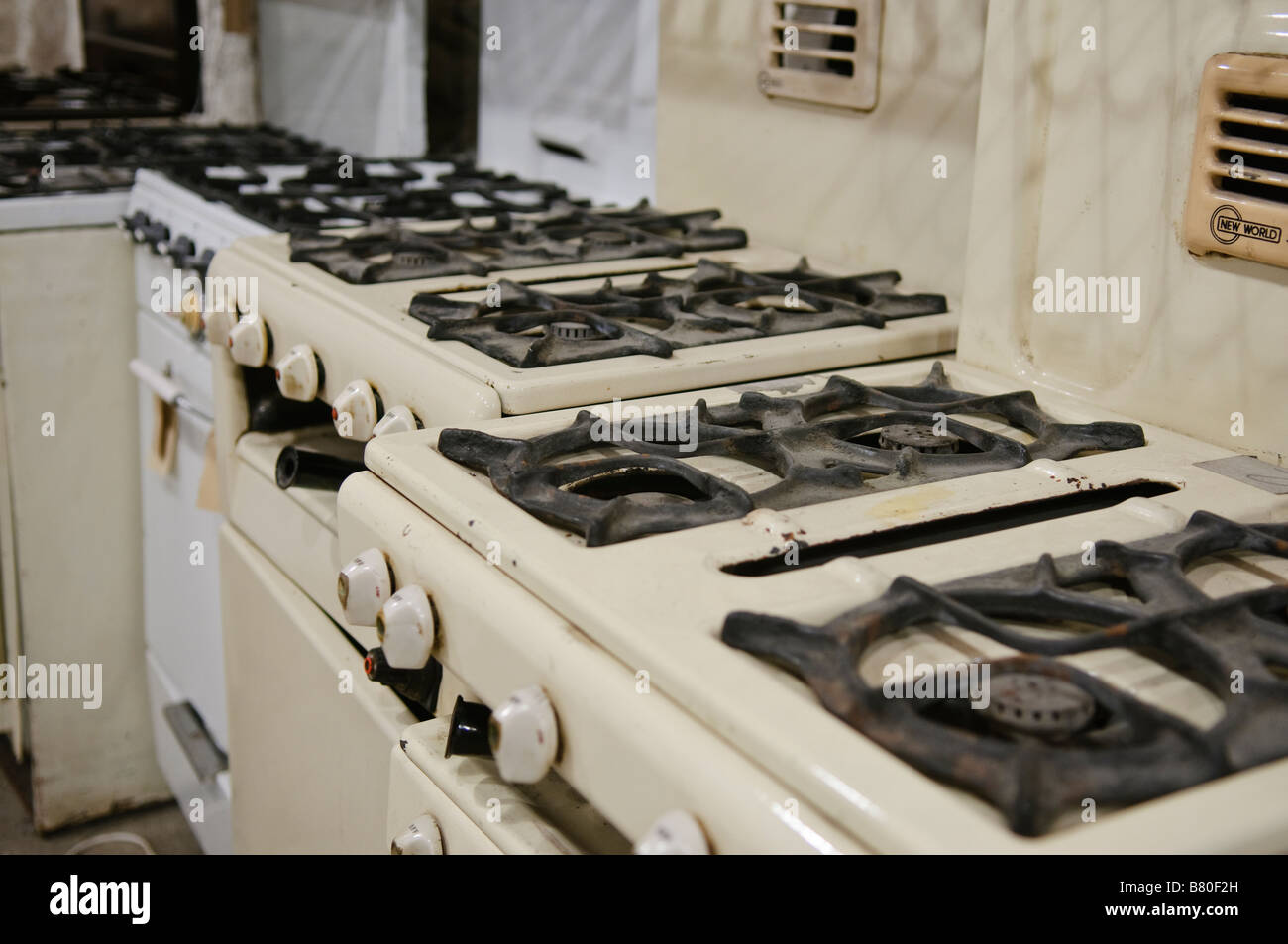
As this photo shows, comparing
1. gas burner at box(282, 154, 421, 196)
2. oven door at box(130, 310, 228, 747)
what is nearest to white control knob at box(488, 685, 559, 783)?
oven door at box(130, 310, 228, 747)

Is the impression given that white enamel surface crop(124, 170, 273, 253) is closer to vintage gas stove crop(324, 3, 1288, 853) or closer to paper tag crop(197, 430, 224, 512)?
paper tag crop(197, 430, 224, 512)

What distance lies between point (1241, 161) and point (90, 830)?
2.55 metres

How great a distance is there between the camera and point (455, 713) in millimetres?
→ 958

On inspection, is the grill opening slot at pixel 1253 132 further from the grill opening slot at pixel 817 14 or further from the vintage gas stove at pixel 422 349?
the grill opening slot at pixel 817 14

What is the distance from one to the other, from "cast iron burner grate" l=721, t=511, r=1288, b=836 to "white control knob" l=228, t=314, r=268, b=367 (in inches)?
39.3

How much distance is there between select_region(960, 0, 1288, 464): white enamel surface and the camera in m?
1.09

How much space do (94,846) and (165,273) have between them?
124cm

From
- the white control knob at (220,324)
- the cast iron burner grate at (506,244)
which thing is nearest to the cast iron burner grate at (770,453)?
the cast iron burner grate at (506,244)

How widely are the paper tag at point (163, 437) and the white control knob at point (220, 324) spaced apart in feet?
2.03

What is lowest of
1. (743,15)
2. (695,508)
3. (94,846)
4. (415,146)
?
(94,846)

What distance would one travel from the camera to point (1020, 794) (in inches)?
22.6

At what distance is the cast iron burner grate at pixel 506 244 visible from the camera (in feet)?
5.27

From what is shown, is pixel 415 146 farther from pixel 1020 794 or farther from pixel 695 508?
pixel 1020 794

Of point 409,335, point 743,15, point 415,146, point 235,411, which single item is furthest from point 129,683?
point 743,15
